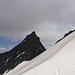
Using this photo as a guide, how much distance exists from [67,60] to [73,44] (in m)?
8.16

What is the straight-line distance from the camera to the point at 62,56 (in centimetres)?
3816

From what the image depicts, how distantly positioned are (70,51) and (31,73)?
9099mm

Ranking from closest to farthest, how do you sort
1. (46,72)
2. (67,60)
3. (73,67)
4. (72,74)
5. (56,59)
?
(72,74), (73,67), (46,72), (67,60), (56,59)

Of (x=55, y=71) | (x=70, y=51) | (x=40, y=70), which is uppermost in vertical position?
(x=70, y=51)

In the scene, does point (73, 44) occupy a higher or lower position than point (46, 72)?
higher

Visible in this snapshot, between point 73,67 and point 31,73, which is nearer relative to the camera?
point 73,67

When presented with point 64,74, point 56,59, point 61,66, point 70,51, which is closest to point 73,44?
point 70,51

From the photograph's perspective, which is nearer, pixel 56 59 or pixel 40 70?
pixel 40 70

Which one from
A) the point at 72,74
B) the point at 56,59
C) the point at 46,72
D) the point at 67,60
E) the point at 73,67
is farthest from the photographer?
the point at 56,59

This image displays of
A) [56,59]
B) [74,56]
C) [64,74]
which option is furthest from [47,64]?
[64,74]

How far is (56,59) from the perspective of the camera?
37.6 m

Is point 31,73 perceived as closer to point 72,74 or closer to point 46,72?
point 46,72

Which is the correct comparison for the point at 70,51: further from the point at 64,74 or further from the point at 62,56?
the point at 64,74

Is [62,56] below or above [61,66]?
above
